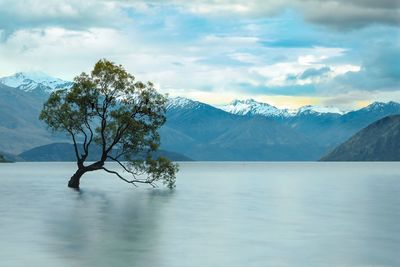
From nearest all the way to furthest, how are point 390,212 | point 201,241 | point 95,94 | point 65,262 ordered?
point 65,262, point 201,241, point 390,212, point 95,94

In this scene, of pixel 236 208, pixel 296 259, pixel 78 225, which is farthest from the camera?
pixel 236 208

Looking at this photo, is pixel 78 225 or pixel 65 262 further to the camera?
pixel 78 225

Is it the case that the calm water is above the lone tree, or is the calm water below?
below

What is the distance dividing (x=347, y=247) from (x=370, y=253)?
2.40 m

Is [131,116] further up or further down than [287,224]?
further up

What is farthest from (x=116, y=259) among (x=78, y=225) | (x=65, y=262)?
(x=78, y=225)

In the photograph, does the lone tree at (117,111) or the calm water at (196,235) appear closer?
the calm water at (196,235)

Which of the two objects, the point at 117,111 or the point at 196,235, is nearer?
the point at 196,235

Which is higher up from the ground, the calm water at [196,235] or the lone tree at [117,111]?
the lone tree at [117,111]

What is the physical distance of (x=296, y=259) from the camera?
34.8 m

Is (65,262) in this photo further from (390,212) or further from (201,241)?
(390,212)

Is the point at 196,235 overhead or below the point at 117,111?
below

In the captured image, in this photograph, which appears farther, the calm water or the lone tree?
the lone tree

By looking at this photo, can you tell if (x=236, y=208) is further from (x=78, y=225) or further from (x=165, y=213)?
(x=78, y=225)
